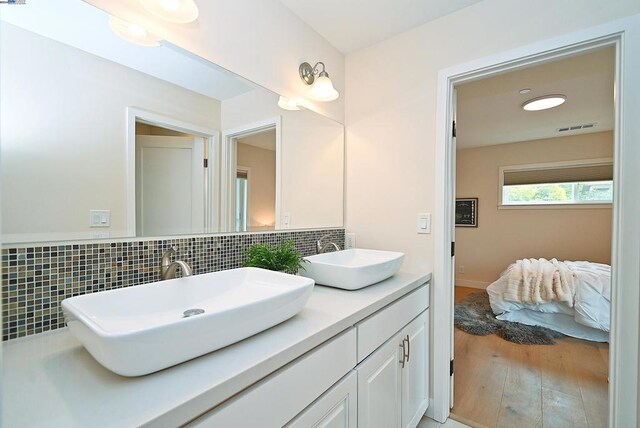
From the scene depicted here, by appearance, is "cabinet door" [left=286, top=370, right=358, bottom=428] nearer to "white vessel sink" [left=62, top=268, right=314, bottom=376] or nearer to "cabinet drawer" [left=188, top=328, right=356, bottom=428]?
"cabinet drawer" [left=188, top=328, right=356, bottom=428]

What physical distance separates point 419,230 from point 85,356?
63.8 inches

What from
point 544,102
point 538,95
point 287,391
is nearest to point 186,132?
point 287,391

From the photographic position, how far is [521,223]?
459cm

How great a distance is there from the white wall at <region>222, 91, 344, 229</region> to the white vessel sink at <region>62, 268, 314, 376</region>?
67 cm

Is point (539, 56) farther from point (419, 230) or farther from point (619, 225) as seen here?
point (419, 230)

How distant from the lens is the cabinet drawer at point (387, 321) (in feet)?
3.59

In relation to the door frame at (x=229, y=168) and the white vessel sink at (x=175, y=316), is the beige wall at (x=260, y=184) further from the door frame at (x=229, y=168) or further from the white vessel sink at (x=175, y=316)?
the white vessel sink at (x=175, y=316)

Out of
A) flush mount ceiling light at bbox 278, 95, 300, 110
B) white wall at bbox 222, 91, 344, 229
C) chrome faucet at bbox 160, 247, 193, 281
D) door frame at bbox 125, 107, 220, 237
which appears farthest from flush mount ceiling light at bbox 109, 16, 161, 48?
chrome faucet at bbox 160, 247, 193, 281

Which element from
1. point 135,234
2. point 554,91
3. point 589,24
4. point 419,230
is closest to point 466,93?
point 554,91

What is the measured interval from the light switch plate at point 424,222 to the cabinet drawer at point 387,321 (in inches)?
13.5

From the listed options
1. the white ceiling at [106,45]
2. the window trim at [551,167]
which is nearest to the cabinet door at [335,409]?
the white ceiling at [106,45]

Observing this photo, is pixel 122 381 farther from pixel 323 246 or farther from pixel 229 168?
pixel 323 246

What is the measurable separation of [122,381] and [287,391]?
38 cm

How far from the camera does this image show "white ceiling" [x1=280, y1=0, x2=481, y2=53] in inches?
63.6
